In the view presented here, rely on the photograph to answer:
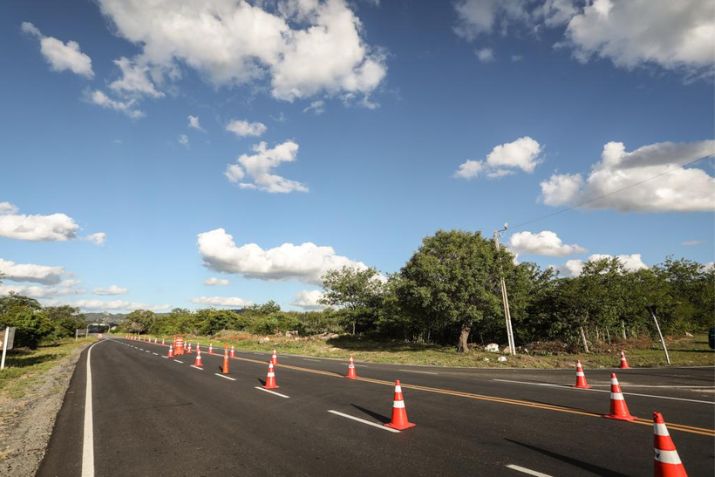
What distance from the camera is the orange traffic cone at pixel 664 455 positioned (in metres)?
4.29

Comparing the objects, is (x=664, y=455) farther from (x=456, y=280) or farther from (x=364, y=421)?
(x=456, y=280)

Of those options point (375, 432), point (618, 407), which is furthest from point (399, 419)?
point (618, 407)

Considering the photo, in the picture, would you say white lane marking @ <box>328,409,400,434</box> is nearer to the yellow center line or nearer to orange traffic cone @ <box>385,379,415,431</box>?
orange traffic cone @ <box>385,379,415,431</box>

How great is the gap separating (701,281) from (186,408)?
80911mm

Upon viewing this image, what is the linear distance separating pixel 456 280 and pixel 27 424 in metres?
25.6

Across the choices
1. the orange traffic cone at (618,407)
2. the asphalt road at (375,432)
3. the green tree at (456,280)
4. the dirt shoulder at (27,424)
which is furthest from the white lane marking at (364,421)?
the green tree at (456,280)

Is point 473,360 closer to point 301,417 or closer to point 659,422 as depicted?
point 301,417

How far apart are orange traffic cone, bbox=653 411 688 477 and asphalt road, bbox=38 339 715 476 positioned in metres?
0.90

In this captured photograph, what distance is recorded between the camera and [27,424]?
9094mm

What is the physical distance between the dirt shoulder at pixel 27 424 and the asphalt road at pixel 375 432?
264 millimetres

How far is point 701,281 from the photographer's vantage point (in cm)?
6456

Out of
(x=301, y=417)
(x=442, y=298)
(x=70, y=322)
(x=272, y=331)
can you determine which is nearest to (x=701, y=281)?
(x=442, y=298)

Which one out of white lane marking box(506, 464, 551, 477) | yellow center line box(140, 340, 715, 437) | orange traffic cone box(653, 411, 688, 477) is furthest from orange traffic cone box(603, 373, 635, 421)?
orange traffic cone box(653, 411, 688, 477)

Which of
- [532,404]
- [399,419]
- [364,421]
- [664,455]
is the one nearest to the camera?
[664,455]
